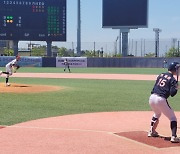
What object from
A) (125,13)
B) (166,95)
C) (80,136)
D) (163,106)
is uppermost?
(125,13)

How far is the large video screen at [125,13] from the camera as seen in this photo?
53.1 metres

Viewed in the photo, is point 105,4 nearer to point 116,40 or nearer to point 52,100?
point 116,40

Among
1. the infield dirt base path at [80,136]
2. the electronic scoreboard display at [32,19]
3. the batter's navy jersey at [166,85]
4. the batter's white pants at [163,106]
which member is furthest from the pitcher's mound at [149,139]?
the electronic scoreboard display at [32,19]

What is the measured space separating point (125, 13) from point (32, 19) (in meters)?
16.3

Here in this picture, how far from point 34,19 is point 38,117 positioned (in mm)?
34330

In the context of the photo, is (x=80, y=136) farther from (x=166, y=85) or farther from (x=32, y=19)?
(x=32, y=19)

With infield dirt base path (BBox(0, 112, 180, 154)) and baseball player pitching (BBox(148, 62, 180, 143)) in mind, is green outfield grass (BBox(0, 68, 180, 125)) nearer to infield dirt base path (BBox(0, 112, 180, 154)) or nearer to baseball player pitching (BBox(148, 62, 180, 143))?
infield dirt base path (BBox(0, 112, 180, 154))

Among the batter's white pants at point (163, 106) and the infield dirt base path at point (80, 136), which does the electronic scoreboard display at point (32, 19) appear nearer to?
the infield dirt base path at point (80, 136)

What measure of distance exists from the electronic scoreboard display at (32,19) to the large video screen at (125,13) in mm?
12500

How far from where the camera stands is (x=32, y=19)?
43.4 meters

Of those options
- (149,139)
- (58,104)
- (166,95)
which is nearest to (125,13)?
(58,104)

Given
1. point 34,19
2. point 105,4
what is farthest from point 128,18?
point 34,19

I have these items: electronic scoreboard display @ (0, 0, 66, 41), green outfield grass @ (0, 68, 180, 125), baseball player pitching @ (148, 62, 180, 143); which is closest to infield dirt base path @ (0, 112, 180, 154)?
baseball player pitching @ (148, 62, 180, 143)

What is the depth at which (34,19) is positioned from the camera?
43469mm
